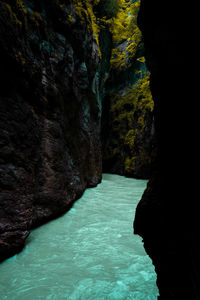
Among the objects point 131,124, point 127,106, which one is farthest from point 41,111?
point 127,106

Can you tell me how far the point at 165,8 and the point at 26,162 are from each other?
10.3 feet

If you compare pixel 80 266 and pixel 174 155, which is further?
pixel 80 266

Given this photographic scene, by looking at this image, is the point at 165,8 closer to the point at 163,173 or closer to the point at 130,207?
the point at 163,173

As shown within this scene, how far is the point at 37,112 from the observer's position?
419cm

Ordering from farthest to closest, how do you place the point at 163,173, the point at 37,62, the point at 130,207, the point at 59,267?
1. the point at 130,207
2. the point at 37,62
3. the point at 59,267
4. the point at 163,173

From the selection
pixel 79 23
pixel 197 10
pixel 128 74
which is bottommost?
pixel 197 10

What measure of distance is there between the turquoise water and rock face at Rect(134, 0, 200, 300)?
2.91ft

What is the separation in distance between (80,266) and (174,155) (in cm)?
234

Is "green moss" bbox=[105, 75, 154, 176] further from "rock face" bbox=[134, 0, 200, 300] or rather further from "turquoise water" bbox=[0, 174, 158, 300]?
"rock face" bbox=[134, 0, 200, 300]

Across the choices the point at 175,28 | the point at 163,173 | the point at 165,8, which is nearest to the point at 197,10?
the point at 175,28

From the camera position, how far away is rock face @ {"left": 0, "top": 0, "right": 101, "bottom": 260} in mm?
2969

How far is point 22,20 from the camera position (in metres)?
3.53

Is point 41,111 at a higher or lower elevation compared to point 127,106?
lower

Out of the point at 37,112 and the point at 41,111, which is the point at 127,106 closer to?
the point at 41,111
